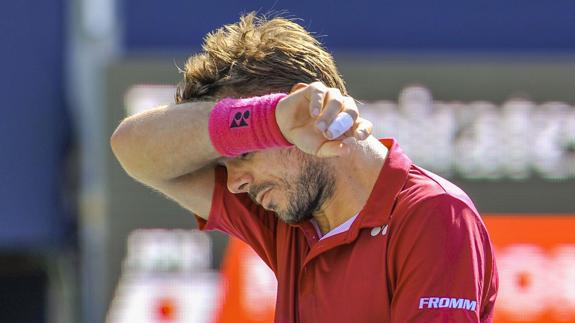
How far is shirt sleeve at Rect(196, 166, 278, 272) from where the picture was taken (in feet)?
10.5

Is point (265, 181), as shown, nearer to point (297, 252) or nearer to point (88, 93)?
point (297, 252)

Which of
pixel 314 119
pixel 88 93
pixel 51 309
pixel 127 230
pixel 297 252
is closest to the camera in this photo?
pixel 314 119

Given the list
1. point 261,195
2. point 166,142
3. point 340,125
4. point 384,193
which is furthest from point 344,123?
point 166,142

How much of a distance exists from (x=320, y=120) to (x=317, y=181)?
1.47ft

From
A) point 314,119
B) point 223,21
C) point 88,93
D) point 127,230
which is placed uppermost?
point 314,119

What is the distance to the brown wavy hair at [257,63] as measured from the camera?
2.79 meters

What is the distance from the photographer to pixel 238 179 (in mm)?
2951

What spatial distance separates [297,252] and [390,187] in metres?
0.38

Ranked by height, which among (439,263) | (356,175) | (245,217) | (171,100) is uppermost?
(356,175)

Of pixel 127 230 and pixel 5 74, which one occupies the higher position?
pixel 5 74

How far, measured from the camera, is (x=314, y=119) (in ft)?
8.16

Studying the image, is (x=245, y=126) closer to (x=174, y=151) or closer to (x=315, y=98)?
(x=315, y=98)

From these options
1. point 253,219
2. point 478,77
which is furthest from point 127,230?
point 253,219

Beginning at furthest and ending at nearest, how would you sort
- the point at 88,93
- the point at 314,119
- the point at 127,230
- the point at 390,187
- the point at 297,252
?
the point at 88,93 → the point at 127,230 → the point at 297,252 → the point at 390,187 → the point at 314,119
